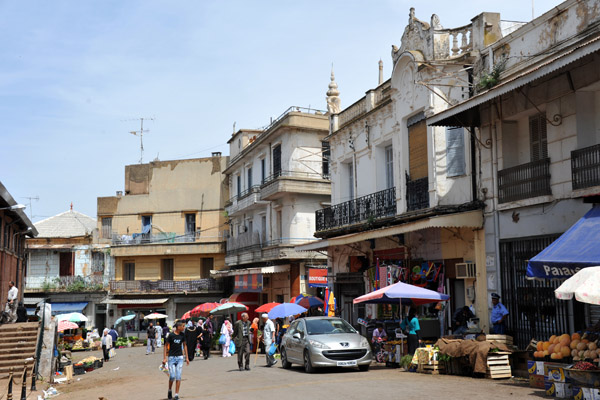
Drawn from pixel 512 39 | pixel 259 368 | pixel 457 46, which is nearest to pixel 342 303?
pixel 259 368

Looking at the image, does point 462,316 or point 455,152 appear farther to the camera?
point 455,152

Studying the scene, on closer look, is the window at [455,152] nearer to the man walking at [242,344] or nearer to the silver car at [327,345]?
the silver car at [327,345]

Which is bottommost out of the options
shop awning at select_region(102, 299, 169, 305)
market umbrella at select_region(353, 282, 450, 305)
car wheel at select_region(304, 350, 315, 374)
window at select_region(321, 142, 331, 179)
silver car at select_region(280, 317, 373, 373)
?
car wheel at select_region(304, 350, 315, 374)

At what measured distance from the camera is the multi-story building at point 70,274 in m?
52.0

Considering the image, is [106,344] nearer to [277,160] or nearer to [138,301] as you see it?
[277,160]

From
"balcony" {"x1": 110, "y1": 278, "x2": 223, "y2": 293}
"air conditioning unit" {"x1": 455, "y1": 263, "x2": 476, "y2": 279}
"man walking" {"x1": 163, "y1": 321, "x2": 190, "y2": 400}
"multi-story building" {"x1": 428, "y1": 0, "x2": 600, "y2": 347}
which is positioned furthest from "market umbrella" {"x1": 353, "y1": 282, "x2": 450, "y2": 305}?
"balcony" {"x1": 110, "y1": 278, "x2": 223, "y2": 293}

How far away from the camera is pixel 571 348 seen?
1184 centimetres

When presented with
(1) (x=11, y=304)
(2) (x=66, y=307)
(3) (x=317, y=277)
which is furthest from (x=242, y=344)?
(2) (x=66, y=307)

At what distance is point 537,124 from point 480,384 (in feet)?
21.1

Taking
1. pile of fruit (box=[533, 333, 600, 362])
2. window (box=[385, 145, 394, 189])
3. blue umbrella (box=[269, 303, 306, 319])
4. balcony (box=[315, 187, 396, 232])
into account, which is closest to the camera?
pile of fruit (box=[533, 333, 600, 362])

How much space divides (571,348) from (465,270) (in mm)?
6321

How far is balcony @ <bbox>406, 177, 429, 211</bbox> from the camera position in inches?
781

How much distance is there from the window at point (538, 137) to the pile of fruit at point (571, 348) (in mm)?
5171

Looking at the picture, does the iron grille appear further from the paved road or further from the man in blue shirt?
the paved road
